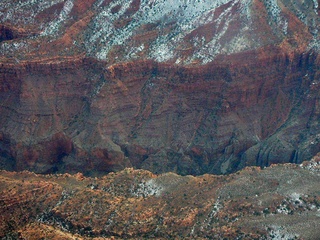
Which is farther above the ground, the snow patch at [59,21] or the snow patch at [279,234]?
the snow patch at [59,21]

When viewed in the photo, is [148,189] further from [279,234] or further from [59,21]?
[59,21]

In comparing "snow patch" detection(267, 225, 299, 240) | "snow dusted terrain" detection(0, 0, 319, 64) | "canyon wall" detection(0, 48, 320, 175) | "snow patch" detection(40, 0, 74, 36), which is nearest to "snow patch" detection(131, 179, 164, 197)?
"snow patch" detection(267, 225, 299, 240)

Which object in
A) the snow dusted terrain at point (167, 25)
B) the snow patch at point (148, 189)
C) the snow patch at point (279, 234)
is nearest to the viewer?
the snow patch at point (279, 234)

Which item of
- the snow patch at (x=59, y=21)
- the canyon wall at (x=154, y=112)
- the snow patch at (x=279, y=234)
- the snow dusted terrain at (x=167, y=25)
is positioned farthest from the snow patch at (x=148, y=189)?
the snow patch at (x=59, y=21)

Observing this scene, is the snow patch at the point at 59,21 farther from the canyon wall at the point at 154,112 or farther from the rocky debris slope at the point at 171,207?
the rocky debris slope at the point at 171,207

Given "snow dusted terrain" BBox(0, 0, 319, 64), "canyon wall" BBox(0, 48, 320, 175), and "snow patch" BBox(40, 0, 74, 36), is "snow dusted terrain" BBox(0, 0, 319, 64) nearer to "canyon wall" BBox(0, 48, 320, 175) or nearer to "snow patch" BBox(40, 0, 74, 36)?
"snow patch" BBox(40, 0, 74, 36)

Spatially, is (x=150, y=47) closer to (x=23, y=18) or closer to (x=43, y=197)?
(x=23, y=18)

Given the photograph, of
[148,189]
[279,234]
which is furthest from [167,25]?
[279,234]
